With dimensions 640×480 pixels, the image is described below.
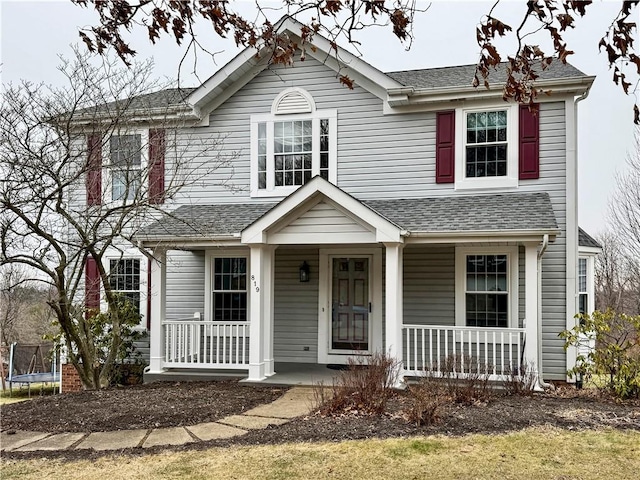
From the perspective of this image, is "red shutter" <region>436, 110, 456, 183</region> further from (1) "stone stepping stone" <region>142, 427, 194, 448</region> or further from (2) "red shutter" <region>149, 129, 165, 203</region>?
(1) "stone stepping stone" <region>142, 427, 194, 448</region>

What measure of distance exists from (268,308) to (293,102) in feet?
14.1

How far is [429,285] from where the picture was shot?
1084 centimetres

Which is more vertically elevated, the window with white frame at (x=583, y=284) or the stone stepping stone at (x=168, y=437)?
the window with white frame at (x=583, y=284)

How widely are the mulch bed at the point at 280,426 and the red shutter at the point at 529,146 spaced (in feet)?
12.6

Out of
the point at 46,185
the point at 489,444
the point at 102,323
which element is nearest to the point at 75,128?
the point at 46,185

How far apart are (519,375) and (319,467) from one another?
15.1 feet

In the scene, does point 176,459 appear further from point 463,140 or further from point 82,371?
point 463,140

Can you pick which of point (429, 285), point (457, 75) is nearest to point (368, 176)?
point (429, 285)

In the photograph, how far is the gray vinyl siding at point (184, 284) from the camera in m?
11.9

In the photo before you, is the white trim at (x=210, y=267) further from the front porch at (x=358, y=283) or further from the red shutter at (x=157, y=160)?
the red shutter at (x=157, y=160)

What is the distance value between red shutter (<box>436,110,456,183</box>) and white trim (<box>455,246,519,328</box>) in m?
1.42

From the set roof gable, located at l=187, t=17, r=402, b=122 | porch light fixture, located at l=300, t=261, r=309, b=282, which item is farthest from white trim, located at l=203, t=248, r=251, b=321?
roof gable, located at l=187, t=17, r=402, b=122

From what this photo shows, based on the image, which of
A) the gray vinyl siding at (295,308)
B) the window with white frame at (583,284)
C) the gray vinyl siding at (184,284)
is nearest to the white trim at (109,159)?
the gray vinyl siding at (184,284)

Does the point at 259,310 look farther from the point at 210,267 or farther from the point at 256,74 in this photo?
the point at 256,74
